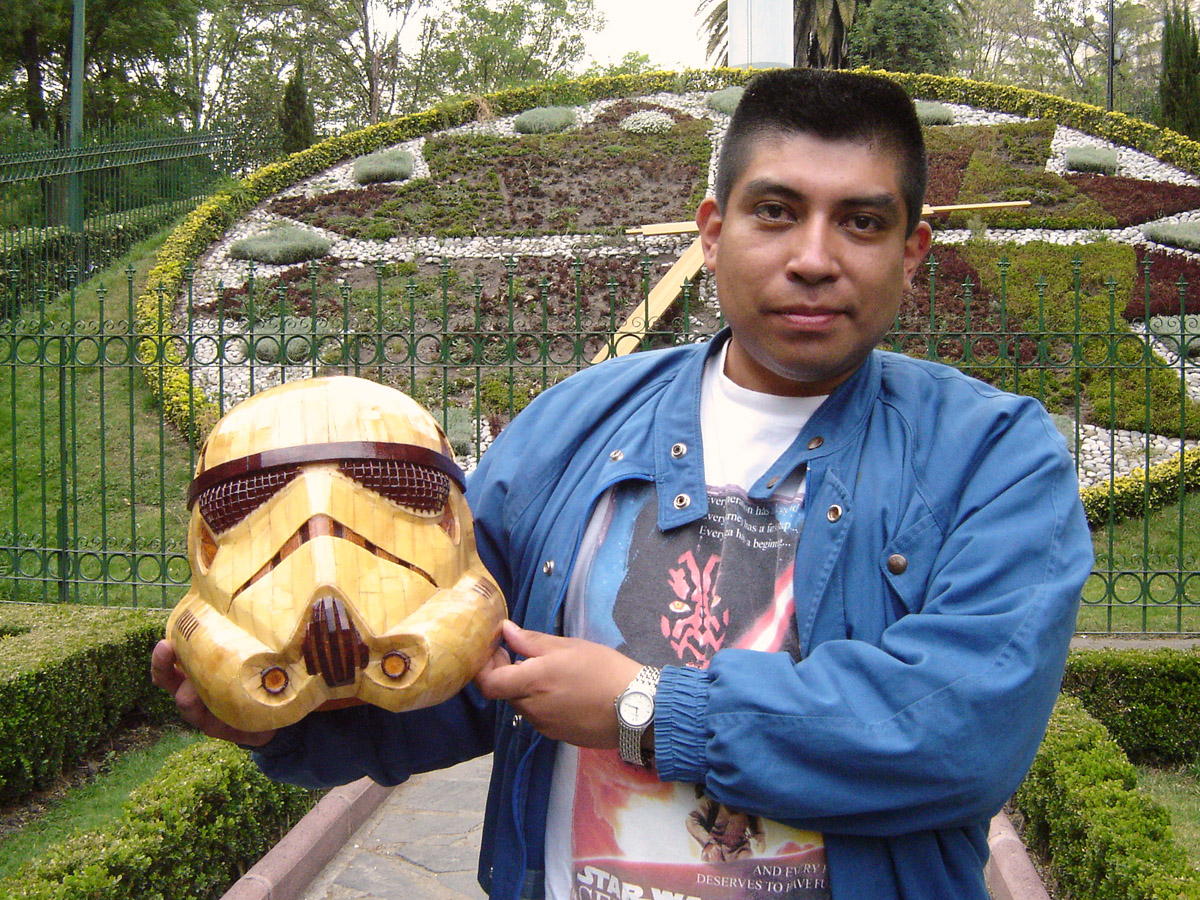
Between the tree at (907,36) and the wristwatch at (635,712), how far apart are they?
95.5 ft

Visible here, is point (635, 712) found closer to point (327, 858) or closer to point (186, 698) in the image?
point (186, 698)

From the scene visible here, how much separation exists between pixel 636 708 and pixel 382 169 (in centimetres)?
1777

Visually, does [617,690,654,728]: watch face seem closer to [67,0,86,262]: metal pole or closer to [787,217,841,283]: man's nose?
[787,217,841,283]: man's nose

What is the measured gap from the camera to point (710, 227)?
1.57 meters

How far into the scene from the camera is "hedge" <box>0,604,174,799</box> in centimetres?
460

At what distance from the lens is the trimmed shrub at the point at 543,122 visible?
767 inches

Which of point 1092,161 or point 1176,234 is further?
point 1092,161

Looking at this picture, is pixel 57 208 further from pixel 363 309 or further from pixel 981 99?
pixel 981 99

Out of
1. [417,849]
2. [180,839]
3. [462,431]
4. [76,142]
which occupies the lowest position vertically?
[417,849]

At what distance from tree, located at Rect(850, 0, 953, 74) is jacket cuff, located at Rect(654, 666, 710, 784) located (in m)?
29.1

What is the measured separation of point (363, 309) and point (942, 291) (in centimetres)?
734

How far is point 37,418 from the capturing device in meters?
10.4

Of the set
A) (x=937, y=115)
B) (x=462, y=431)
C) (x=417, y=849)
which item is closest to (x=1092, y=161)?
(x=937, y=115)

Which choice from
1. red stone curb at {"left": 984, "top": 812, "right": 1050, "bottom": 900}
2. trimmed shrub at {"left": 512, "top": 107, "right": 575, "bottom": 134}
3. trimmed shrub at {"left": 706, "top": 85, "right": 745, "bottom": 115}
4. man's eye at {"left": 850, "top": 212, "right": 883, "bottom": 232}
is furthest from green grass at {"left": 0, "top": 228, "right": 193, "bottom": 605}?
trimmed shrub at {"left": 706, "top": 85, "right": 745, "bottom": 115}
